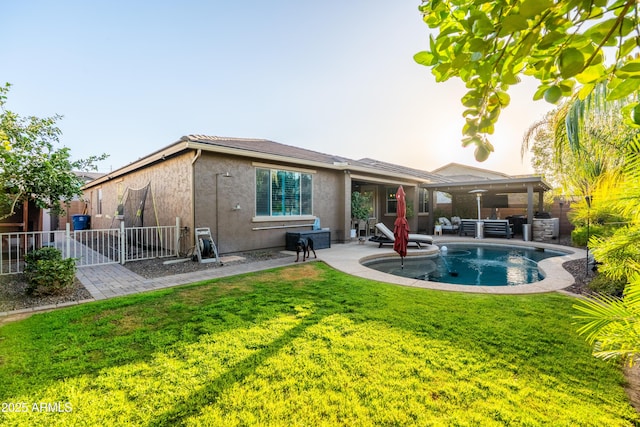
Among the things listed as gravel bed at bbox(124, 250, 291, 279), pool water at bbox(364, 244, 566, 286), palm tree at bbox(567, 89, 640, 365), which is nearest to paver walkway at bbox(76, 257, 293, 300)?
gravel bed at bbox(124, 250, 291, 279)

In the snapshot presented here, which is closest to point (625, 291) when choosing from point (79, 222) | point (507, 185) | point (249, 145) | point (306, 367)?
point (306, 367)

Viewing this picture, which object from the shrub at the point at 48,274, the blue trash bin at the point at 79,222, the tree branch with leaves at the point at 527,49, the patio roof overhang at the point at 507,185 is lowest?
the shrub at the point at 48,274

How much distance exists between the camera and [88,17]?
8141mm

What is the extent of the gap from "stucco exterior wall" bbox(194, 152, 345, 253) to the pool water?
3.89 m

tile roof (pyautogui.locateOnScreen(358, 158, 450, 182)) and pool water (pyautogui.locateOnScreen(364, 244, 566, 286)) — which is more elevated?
tile roof (pyautogui.locateOnScreen(358, 158, 450, 182))

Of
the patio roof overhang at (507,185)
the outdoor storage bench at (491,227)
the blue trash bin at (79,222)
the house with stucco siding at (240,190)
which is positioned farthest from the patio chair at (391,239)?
the blue trash bin at (79,222)

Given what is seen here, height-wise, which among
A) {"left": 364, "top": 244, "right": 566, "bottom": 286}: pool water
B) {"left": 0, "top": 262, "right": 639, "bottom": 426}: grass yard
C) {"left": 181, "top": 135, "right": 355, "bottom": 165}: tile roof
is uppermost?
{"left": 181, "top": 135, "right": 355, "bottom": 165}: tile roof

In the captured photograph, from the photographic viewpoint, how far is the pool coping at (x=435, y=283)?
5957 mm

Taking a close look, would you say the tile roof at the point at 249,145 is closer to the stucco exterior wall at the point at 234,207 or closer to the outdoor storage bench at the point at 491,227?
the stucco exterior wall at the point at 234,207

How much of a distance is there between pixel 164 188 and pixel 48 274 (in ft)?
19.8

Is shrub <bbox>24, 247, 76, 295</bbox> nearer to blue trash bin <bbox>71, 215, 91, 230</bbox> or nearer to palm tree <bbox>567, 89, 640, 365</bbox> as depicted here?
palm tree <bbox>567, 89, 640, 365</bbox>

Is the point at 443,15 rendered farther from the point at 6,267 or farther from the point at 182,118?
the point at 182,118

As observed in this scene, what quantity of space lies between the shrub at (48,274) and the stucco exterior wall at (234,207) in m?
3.74

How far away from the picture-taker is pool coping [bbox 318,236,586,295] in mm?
5957
